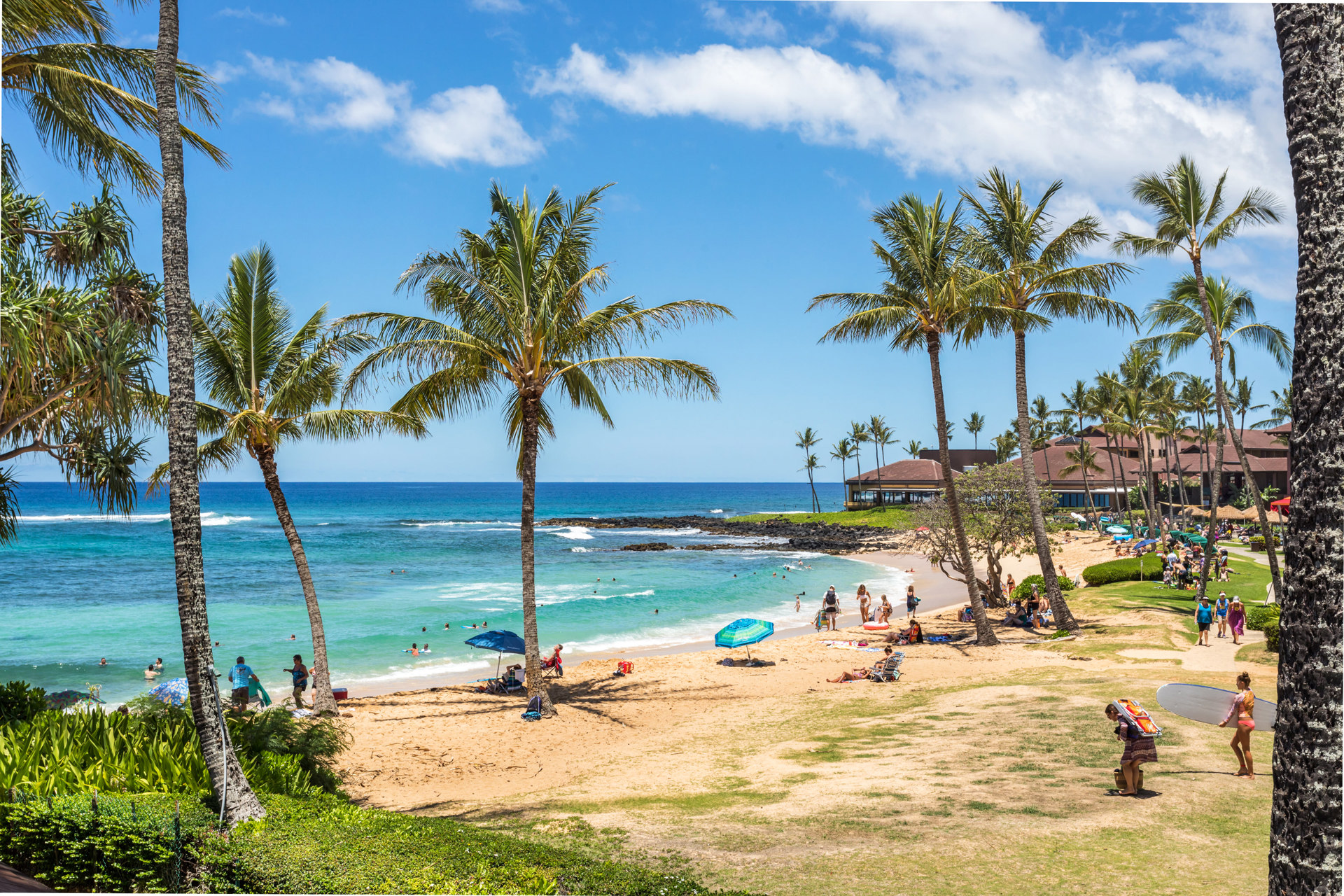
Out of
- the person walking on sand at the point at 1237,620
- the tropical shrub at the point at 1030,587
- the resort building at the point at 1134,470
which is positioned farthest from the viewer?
the resort building at the point at 1134,470

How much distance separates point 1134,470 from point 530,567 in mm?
68854

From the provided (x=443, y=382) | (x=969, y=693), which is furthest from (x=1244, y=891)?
(x=443, y=382)

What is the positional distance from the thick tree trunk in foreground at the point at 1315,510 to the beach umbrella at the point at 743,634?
17.2m

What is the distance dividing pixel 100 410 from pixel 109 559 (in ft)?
198

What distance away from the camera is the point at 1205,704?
9.92 metres

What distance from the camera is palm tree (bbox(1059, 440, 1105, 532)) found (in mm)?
58469

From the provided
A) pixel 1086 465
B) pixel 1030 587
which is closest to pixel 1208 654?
pixel 1030 587

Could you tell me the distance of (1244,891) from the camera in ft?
20.1

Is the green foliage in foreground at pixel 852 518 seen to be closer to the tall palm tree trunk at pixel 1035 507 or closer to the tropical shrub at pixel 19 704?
the tall palm tree trunk at pixel 1035 507

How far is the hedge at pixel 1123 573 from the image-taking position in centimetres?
2962

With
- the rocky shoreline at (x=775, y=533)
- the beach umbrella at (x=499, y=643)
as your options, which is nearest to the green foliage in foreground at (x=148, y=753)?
the beach umbrella at (x=499, y=643)

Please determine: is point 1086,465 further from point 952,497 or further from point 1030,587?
point 952,497

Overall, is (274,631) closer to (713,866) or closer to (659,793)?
(659,793)

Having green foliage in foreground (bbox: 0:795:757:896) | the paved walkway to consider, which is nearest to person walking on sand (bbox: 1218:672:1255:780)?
the paved walkway
